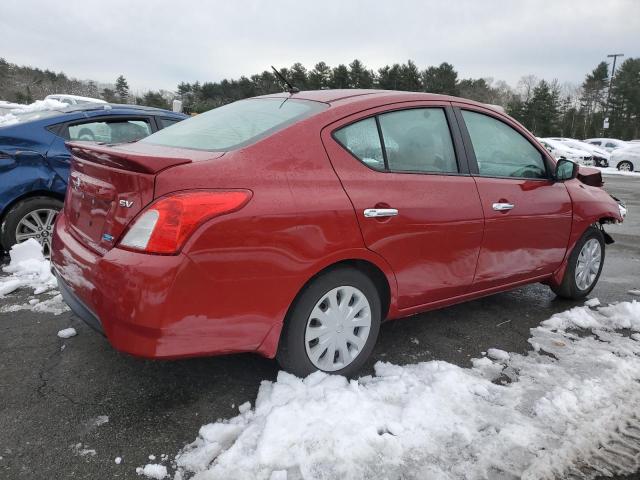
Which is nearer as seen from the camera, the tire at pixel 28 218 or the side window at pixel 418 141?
the side window at pixel 418 141

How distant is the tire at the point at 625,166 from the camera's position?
24.1 m

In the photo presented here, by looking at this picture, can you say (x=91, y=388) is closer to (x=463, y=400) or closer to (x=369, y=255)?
(x=369, y=255)

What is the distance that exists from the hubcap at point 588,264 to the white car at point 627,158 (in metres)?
23.0

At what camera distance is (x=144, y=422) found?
2.38m

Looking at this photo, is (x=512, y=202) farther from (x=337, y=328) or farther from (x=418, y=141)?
(x=337, y=328)

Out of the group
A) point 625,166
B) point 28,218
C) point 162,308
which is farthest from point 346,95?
point 625,166

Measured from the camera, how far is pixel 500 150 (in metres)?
3.58

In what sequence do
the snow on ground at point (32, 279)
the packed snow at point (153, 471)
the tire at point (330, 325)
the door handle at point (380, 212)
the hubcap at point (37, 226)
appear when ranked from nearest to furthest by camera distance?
the packed snow at point (153, 471)
the tire at point (330, 325)
the door handle at point (380, 212)
the snow on ground at point (32, 279)
the hubcap at point (37, 226)

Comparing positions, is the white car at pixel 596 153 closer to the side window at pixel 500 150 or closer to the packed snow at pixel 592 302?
the packed snow at pixel 592 302

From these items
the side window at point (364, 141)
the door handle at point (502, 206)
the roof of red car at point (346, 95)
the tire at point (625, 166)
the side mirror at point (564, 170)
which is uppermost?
the roof of red car at point (346, 95)

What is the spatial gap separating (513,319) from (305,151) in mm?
2393

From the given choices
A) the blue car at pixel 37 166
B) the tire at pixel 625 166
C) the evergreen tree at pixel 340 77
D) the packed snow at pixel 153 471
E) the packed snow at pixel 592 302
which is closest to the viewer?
the packed snow at pixel 153 471

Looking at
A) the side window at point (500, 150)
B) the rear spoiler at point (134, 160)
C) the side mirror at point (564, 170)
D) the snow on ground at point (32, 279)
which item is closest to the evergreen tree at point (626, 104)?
the side mirror at point (564, 170)

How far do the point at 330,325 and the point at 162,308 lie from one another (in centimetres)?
93
